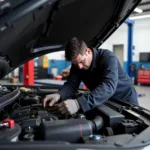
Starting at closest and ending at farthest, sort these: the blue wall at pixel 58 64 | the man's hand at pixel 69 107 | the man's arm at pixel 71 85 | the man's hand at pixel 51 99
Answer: the man's hand at pixel 69 107, the man's hand at pixel 51 99, the man's arm at pixel 71 85, the blue wall at pixel 58 64

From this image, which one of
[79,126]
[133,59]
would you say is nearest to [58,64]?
[133,59]

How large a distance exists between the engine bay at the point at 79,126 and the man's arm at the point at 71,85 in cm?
28

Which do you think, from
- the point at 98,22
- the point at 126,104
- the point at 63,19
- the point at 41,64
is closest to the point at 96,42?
the point at 98,22

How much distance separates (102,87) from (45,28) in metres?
0.56

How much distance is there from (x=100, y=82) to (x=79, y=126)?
579 millimetres

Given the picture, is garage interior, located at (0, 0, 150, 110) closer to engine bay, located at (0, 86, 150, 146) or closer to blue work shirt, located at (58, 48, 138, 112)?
blue work shirt, located at (58, 48, 138, 112)

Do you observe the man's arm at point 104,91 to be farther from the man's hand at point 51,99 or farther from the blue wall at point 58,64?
the blue wall at point 58,64

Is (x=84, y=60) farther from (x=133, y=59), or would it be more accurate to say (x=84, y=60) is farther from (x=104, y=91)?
(x=133, y=59)

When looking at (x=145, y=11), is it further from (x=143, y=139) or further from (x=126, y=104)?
(x=143, y=139)

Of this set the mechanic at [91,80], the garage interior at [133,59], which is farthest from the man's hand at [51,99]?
the garage interior at [133,59]

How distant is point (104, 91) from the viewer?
1.26m

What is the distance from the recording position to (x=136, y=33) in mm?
9188

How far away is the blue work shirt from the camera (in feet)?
4.06

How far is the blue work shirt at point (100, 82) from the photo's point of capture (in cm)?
124
